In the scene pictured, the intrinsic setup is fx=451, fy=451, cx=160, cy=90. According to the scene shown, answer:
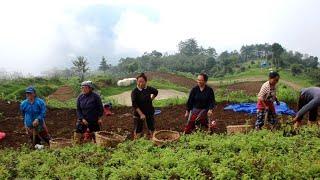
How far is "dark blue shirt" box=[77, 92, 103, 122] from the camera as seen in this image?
9539 mm

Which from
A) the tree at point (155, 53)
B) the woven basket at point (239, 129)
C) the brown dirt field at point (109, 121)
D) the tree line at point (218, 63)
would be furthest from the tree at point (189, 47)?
the woven basket at point (239, 129)

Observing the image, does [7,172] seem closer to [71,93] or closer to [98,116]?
[98,116]

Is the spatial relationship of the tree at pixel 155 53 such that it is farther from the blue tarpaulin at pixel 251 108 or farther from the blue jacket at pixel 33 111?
the blue jacket at pixel 33 111

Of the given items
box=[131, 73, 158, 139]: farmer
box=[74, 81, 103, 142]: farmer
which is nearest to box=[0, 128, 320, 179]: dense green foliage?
box=[74, 81, 103, 142]: farmer

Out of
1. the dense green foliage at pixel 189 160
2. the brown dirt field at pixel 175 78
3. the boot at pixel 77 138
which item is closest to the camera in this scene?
the dense green foliage at pixel 189 160

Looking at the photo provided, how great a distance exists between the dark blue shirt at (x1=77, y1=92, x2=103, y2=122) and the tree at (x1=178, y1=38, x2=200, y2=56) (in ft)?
297

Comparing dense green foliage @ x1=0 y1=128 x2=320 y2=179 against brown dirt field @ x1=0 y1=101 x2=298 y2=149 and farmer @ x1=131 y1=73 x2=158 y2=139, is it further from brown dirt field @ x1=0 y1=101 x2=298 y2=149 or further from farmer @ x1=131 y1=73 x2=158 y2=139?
brown dirt field @ x1=0 y1=101 x2=298 y2=149

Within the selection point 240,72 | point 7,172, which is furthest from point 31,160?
point 240,72

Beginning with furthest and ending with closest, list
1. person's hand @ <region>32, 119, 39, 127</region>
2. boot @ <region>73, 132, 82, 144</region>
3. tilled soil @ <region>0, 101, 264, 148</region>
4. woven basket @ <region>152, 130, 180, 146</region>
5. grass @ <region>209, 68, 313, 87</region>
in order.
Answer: grass @ <region>209, 68, 313, 87</region> < tilled soil @ <region>0, 101, 264, 148</region> < person's hand @ <region>32, 119, 39, 127</region> < boot @ <region>73, 132, 82, 144</region> < woven basket @ <region>152, 130, 180, 146</region>

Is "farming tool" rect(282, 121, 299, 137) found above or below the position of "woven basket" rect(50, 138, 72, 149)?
above

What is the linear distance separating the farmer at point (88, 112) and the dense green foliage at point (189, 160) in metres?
0.76

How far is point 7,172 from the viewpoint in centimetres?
789

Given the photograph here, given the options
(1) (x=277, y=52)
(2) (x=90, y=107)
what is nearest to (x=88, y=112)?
(2) (x=90, y=107)

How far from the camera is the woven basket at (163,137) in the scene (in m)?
8.45
